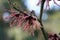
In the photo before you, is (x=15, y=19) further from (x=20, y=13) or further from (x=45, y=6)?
(x=45, y=6)

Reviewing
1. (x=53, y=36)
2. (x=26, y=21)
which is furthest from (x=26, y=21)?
(x=53, y=36)

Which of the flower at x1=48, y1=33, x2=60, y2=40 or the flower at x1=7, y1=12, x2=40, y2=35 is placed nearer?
the flower at x1=7, y1=12, x2=40, y2=35

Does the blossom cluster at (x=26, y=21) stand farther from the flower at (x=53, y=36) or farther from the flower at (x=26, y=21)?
the flower at (x=53, y=36)

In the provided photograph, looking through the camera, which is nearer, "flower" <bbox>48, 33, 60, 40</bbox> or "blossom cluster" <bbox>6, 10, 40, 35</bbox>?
"blossom cluster" <bbox>6, 10, 40, 35</bbox>

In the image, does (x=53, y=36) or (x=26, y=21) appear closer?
(x=26, y=21)

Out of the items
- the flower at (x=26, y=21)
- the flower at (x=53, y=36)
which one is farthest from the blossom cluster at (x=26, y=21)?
the flower at (x=53, y=36)

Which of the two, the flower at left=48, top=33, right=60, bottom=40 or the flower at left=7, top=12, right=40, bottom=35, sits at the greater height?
the flower at left=7, top=12, right=40, bottom=35

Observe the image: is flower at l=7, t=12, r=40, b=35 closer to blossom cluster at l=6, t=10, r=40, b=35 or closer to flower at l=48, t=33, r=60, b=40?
blossom cluster at l=6, t=10, r=40, b=35

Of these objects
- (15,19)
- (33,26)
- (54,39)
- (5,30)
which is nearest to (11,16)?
(15,19)

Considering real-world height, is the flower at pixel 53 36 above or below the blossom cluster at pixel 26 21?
below

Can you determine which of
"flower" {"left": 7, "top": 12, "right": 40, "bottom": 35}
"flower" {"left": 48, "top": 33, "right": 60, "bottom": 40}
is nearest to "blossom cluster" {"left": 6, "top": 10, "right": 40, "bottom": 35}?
"flower" {"left": 7, "top": 12, "right": 40, "bottom": 35}

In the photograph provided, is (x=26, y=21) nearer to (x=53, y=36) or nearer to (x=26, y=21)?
(x=26, y=21)
